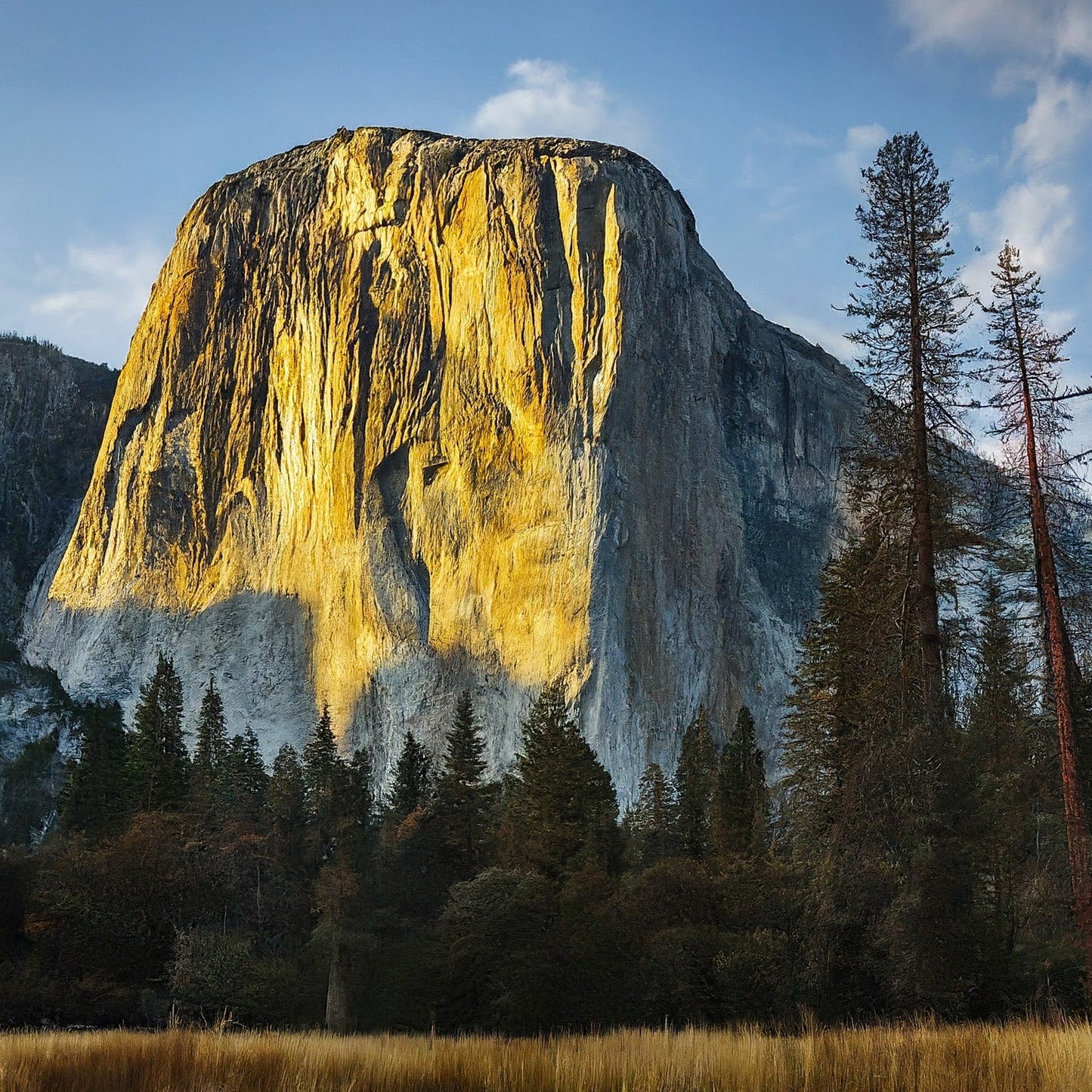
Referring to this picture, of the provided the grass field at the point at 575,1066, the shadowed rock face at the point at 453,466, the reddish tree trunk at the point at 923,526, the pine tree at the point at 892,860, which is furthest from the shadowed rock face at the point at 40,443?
the grass field at the point at 575,1066

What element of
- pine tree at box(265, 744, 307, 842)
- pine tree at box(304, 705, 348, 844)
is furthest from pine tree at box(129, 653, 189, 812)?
pine tree at box(304, 705, 348, 844)

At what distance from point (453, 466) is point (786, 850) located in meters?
54.8

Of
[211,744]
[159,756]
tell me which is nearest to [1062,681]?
[159,756]

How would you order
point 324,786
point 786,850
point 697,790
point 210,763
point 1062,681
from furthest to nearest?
point 210,763 < point 697,790 < point 324,786 < point 786,850 < point 1062,681

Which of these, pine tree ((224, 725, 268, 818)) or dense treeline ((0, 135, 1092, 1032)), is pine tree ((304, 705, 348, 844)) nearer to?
dense treeline ((0, 135, 1092, 1032))

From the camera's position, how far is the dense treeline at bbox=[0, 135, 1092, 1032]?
17.2 meters

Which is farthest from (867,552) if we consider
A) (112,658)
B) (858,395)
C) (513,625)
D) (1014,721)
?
(858,395)

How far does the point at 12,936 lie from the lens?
3350 cm

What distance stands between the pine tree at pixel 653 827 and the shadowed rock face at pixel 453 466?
518 inches

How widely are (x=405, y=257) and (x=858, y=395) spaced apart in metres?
38.3

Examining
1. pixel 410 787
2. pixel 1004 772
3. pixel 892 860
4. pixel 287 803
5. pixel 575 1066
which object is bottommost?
pixel 575 1066

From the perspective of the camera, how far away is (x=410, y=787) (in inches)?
1949

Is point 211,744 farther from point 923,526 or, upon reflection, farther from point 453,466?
point 923,526

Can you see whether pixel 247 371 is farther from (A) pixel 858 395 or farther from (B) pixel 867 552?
(B) pixel 867 552
